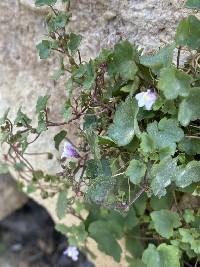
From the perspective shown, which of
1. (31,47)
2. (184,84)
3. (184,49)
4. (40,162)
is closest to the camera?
(184,84)

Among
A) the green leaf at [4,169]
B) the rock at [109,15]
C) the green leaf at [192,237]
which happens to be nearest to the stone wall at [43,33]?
the rock at [109,15]

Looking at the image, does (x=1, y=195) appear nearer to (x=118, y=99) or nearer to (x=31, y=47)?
(x=31, y=47)

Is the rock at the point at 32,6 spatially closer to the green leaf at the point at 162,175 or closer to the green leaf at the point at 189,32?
the green leaf at the point at 189,32

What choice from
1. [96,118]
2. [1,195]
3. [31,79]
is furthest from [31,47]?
[1,195]

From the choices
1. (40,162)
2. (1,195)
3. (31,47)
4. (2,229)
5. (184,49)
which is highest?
(184,49)

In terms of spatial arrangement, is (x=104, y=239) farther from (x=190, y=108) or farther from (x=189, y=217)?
(x=190, y=108)

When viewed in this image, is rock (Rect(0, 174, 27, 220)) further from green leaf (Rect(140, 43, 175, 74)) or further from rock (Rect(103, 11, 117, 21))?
green leaf (Rect(140, 43, 175, 74))
